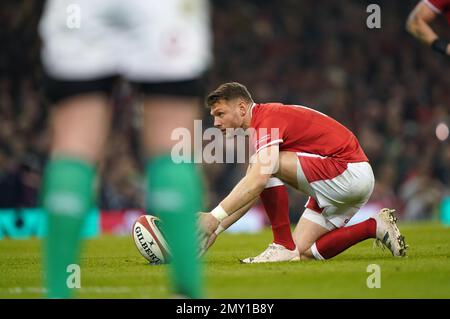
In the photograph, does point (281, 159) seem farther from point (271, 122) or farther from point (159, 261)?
point (159, 261)

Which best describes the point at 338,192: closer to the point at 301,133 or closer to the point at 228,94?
the point at 301,133

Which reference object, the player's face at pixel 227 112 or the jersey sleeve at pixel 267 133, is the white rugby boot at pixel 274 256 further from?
the player's face at pixel 227 112

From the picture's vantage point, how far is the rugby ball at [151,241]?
6773 millimetres

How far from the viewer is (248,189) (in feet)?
21.1

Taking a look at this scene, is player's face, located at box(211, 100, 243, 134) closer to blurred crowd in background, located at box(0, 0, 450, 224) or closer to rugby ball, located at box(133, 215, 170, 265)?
rugby ball, located at box(133, 215, 170, 265)

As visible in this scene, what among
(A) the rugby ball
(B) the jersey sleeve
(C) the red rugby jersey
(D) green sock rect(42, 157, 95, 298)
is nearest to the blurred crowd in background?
(A) the rugby ball

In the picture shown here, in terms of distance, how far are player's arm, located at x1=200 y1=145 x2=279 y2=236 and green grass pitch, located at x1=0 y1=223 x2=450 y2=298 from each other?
1.14ft

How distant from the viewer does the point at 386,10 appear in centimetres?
2044

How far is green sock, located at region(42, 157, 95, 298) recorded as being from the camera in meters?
3.48

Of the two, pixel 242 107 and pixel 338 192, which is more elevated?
pixel 242 107

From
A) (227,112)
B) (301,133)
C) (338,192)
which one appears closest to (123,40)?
(227,112)

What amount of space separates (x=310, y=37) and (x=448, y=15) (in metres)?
11.9

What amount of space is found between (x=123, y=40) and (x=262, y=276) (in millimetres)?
2715

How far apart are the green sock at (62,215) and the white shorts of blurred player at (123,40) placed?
1.13 feet
